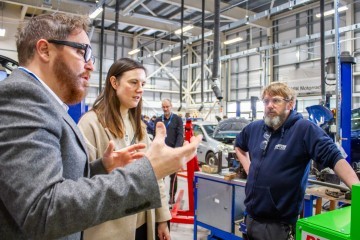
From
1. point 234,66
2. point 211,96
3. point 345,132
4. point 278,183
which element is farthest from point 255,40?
point 278,183

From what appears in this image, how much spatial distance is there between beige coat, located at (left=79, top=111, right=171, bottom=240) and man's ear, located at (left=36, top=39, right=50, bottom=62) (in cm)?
70

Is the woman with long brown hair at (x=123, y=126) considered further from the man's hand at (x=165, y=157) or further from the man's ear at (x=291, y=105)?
the man's ear at (x=291, y=105)

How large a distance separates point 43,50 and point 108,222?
0.93 metres

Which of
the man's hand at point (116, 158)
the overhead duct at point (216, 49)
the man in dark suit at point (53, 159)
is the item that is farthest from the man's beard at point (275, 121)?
the overhead duct at point (216, 49)

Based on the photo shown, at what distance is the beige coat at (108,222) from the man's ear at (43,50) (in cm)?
70

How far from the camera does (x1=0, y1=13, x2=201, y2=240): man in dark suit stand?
65 centimetres

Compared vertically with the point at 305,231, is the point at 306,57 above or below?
above

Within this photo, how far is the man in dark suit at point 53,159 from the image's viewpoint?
0.65 m

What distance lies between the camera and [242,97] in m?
17.1

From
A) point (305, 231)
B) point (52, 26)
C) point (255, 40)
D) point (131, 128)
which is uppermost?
point (255, 40)

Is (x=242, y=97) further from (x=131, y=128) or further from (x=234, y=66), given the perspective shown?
(x=131, y=128)

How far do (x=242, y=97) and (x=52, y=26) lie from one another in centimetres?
1670

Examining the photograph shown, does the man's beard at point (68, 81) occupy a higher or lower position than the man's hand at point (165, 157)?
higher

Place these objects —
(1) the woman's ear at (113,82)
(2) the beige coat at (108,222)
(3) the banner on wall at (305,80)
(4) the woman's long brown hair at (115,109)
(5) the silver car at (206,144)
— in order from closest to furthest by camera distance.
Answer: (2) the beige coat at (108,222)
(4) the woman's long brown hair at (115,109)
(1) the woman's ear at (113,82)
(5) the silver car at (206,144)
(3) the banner on wall at (305,80)
